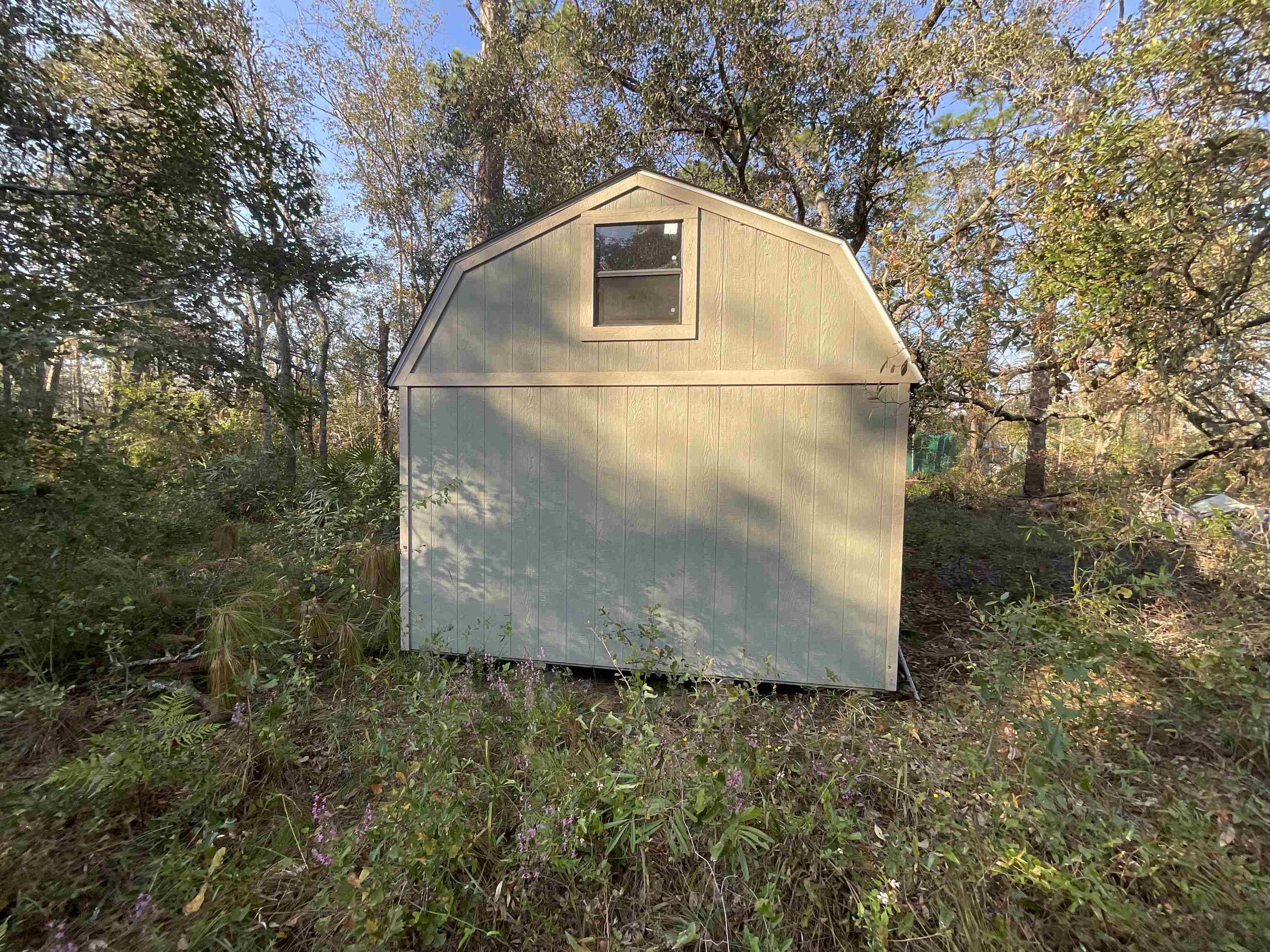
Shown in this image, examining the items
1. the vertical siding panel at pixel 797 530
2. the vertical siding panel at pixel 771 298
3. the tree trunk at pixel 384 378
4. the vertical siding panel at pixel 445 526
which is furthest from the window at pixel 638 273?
the tree trunk at pixel 384 378

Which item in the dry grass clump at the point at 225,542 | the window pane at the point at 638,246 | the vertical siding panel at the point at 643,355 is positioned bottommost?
the dry grass clump at the point at 225,542

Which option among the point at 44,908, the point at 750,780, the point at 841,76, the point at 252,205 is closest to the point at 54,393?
the point at 252,205

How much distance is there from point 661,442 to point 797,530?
1.22 meters

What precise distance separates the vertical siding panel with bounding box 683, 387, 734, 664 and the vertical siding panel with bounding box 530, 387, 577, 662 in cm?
98

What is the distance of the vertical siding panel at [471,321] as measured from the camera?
399cm

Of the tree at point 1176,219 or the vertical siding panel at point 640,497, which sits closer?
the tree at point 1176,219

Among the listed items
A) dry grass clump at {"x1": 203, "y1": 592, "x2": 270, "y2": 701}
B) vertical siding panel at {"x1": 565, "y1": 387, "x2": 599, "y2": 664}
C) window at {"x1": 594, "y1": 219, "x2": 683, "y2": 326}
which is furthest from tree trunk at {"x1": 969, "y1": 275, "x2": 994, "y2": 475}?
dry grass clump at {"x1": 203, "y1": 592, "x2": 270, "y2": 701}

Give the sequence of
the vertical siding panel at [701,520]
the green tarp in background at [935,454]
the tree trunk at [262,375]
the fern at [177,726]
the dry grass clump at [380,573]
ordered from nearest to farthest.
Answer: the fern at [177,726], the vertical siding panel at [701,520], the dry grass clump at [380,573], the tree trunk at [262,375], the green tarp in background at [935,454]

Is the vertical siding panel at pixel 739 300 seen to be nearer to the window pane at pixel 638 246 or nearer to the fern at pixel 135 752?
the window pane at pixel 638 246

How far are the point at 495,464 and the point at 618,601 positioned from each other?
4.99 feet

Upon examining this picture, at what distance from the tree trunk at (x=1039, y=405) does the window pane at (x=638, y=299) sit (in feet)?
9.18

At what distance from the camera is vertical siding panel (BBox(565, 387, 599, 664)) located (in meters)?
3.91

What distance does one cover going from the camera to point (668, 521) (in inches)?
151

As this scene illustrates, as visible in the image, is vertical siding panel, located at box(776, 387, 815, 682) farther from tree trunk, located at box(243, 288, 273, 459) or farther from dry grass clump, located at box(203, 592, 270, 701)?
tree trunk, located at box(243, 288, 273, 459)
